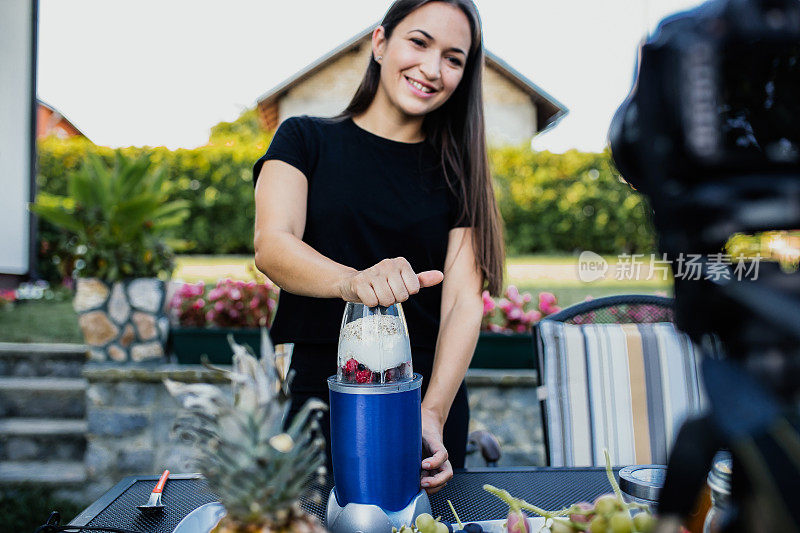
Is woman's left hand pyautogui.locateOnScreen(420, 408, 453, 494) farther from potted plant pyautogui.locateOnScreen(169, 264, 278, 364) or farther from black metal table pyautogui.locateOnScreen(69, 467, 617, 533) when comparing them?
potted plant pyautogui.locateOnScreen(169, 264, 278, 364)

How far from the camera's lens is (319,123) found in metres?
1.67

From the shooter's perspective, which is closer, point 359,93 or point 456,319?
point 456,319

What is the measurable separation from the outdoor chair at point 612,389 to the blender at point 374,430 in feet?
3.16

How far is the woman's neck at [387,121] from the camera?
66.6 inches

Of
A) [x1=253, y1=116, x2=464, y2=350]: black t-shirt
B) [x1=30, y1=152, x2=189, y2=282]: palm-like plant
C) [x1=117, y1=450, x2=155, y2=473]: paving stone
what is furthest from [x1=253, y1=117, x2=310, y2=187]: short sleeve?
[x1=117, y1=450, x2=155, y2=473]: paving stone

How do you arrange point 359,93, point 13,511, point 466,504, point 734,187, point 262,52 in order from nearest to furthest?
point 734,187
point 466,504
point 359,93
point 13,511
point 262,52

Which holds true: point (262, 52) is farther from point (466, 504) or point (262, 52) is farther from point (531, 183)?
point (466, 504)

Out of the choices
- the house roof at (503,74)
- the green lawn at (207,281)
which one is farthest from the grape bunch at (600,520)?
the house roof at (503,74)

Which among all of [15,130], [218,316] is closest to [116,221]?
[218,316]

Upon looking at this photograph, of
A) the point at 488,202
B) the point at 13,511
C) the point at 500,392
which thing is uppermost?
the point at 488,202

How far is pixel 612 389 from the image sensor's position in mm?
1852

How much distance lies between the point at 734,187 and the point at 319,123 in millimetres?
1355

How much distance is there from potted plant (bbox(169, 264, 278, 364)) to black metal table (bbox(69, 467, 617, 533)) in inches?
96.4

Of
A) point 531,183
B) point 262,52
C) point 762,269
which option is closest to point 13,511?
point 762,269
